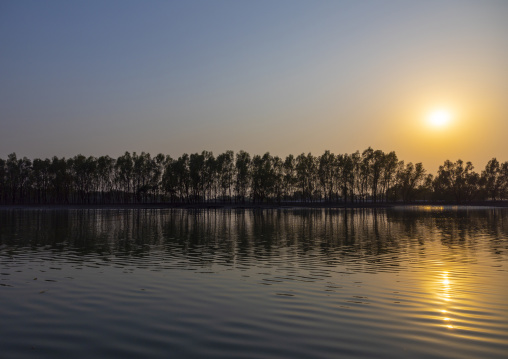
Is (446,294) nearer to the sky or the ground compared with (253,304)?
nearer to the ground

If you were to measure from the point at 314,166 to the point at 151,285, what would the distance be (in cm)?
17347

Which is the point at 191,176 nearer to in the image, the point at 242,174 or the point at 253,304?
the point at 242,174

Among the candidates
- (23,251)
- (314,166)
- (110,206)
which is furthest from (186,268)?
(314,166)

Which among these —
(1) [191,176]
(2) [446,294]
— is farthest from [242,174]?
(2) [446,294]

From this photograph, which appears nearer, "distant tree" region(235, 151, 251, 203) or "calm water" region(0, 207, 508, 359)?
"calm water" region(0, 207, 508, 359)

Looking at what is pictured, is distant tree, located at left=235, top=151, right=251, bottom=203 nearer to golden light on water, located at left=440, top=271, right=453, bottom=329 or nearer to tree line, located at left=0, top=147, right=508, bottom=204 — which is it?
tree line, located at left=0, top=147, right=508, bottom=204

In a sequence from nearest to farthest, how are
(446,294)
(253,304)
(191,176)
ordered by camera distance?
(253,304)
(446,294)
(191,176)

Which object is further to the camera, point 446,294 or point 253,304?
point 446,294

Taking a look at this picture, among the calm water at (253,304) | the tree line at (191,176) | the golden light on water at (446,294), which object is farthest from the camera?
the tree line at (191,176)

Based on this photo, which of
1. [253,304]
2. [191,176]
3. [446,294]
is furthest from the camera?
[191,176]

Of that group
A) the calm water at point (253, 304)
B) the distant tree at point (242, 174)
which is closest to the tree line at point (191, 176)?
the distant tree at point (242, 174)

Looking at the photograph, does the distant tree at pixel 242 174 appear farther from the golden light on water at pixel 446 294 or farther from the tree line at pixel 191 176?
the golden light on water at pixel 446 294

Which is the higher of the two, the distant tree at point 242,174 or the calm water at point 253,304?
the distant tree at point 242,174

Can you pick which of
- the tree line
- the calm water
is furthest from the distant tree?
the calm water
